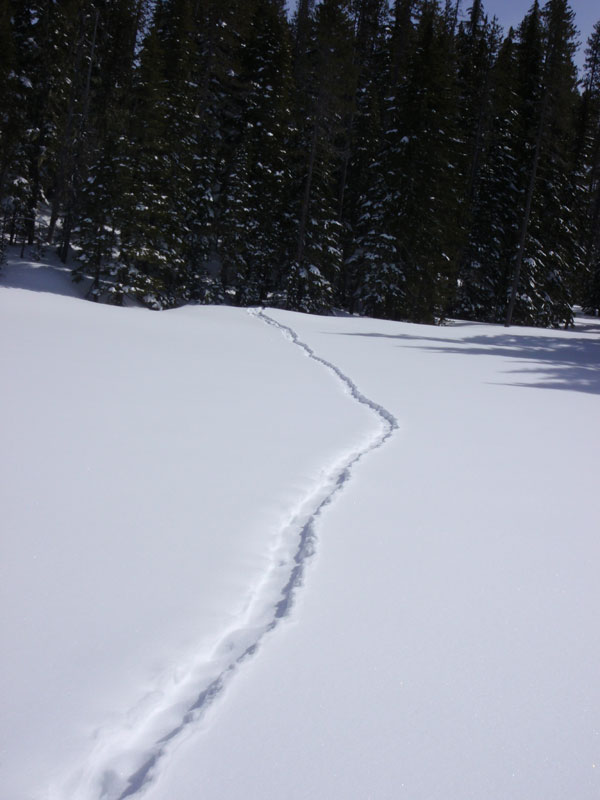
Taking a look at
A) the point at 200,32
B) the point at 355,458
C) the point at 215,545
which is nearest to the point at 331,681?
the point at 215,545

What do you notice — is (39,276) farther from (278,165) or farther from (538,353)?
(538,353)

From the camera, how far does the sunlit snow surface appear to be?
64.1 inches

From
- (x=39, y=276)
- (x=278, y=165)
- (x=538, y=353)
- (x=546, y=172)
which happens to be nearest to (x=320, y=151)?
(x=278, y=165)

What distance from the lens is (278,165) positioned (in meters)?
24.1

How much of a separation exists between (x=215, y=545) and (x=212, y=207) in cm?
2103

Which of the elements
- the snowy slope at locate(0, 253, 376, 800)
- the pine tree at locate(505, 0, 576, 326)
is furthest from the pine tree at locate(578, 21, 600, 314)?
the snowy slope at locate(0, 253, 376, 800)

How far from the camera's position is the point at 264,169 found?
2352 centimetres

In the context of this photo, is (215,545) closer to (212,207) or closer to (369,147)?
(212,207)

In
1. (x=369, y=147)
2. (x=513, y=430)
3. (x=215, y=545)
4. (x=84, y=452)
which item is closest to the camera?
(x=215, y=545)

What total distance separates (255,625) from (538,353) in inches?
523

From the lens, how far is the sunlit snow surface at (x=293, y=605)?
163 cm

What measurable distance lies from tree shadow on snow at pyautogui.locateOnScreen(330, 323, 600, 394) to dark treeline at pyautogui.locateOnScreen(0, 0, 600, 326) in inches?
233

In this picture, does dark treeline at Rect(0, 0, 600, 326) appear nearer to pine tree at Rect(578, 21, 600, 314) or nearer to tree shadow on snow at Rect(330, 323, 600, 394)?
pine tree at Rect(578, 21, 600, 314)

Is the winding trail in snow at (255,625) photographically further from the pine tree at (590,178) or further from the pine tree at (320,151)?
the pine tree at (590,178)
